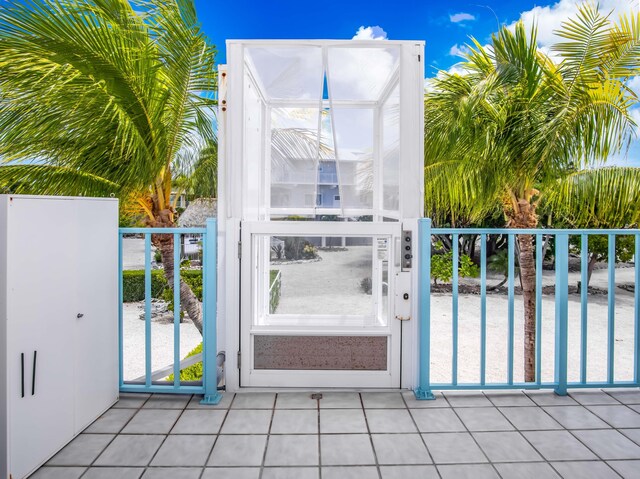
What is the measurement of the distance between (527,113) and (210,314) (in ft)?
15.1

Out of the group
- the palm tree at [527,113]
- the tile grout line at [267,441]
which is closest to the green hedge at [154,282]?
the palm tree at [527,113]

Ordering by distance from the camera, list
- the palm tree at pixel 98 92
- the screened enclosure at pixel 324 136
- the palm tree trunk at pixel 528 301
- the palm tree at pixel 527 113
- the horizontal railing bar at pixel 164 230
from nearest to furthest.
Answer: the horizontal railing bar at pixel 164 230, the screened enclosure at pixel 324 136, the palm tree at pixel 98 92, the palm tree at pixel 527 113, the palm tree trunk at pixel 528 301

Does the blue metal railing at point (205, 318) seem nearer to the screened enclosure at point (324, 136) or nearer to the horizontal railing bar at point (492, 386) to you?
the screened enclosure at point (324, 136)

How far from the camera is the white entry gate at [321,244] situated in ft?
9.50

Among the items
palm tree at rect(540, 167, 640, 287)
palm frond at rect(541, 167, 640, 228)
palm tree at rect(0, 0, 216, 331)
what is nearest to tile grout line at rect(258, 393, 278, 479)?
palm tree at rect(0, 0, 216, 331)

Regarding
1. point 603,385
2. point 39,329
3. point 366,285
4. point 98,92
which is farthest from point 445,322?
point 39,329

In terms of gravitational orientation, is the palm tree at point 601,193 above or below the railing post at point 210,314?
above

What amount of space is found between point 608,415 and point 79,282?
316 cm

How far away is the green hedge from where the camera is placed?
1185 cm

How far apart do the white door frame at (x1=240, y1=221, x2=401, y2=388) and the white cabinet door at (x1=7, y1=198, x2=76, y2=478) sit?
1030mm

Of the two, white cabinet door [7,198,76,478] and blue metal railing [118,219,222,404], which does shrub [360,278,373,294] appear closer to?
blue metal railing [118,219,222,404]

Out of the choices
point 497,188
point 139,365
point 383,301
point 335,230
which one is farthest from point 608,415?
point 139,365

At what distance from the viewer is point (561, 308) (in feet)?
9.55

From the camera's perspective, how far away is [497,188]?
5848mm
